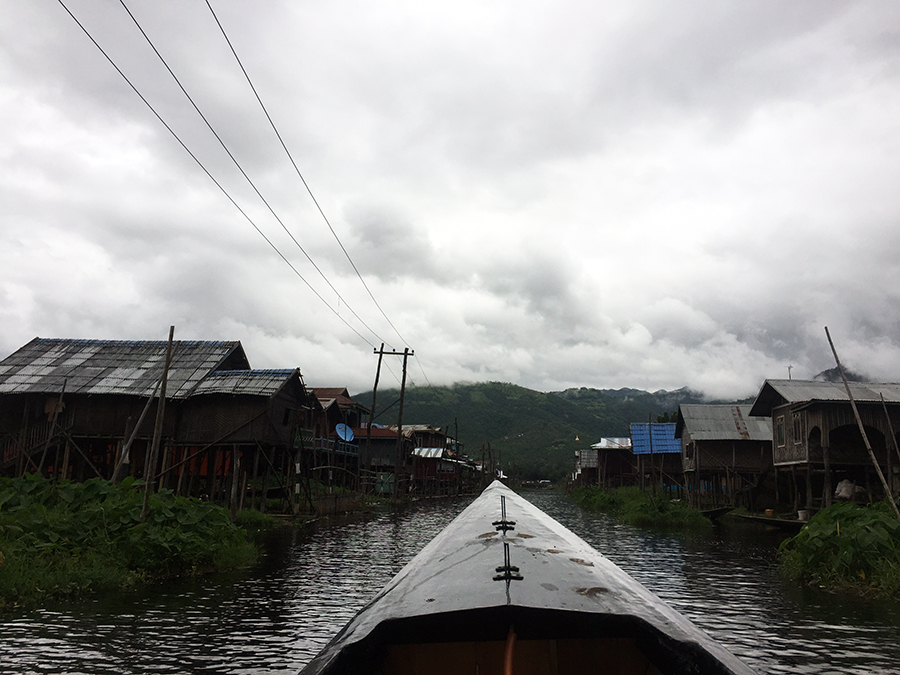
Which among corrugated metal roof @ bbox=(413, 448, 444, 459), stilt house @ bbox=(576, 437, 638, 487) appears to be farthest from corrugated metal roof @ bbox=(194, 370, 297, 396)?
stilt house @ bbox=(576, 437, 638, 487)

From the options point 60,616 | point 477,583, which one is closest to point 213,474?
point 60,616

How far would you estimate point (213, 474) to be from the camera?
25500 mm

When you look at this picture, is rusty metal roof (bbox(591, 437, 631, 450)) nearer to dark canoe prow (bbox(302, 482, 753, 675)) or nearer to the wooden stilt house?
the wooden stilt house

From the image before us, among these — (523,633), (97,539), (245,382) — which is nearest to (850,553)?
(523,633)

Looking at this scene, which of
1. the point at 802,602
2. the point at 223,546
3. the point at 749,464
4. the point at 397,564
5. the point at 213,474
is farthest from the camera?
the point at 749,464

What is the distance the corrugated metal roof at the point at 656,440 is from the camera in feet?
140

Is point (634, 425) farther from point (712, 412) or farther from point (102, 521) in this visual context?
point (102, 521)

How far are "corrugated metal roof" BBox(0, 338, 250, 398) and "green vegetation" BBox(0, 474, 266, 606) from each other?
34.7ft

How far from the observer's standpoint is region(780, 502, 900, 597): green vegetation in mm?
10969

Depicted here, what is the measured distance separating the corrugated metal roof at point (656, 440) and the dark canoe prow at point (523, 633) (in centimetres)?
4109

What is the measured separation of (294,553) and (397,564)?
3414mm

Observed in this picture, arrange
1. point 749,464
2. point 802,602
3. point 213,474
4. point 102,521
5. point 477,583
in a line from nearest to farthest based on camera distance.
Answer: point 477,583 → point 802,602 → point 102,521 → point 213,474 → point 749,464

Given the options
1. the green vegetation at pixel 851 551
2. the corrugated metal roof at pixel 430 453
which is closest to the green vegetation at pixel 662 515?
the green vegetation at pixel 851 551

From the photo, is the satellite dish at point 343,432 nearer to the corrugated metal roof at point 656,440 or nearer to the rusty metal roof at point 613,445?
the corrugated metal roof at point 656,440
